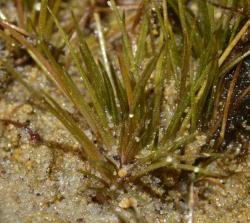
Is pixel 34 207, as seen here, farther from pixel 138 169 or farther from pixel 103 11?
pixel 103 11

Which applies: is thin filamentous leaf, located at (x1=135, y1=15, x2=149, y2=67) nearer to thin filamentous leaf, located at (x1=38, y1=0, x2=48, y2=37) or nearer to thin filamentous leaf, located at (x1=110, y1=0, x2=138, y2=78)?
thin filamentous leaf, located at (x1=110, y1=0, x2=138, y2=78)

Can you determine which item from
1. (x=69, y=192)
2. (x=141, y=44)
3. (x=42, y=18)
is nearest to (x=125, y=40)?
(x=141, y=44)

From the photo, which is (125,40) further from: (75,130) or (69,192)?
(69,192)

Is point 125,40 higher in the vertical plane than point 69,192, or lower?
higher

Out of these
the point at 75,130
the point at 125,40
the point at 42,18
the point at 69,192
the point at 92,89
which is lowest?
the point at 69,192

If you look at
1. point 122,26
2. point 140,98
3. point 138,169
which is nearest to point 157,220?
point 138,169

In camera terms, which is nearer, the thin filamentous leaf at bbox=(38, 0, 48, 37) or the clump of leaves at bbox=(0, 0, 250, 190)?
the clump of leaves at bbox=(0, 0, 250, 190)

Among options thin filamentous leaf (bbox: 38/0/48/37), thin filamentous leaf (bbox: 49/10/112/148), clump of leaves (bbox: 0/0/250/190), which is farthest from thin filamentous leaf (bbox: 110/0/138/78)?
thin filamentous leaf (bbox: 38/0/48/37)

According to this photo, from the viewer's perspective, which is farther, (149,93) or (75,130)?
(149,93)

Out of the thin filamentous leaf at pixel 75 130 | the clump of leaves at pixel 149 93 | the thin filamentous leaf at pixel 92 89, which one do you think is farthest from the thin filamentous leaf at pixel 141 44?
the thin filamentous leaf at pixel 75 130
